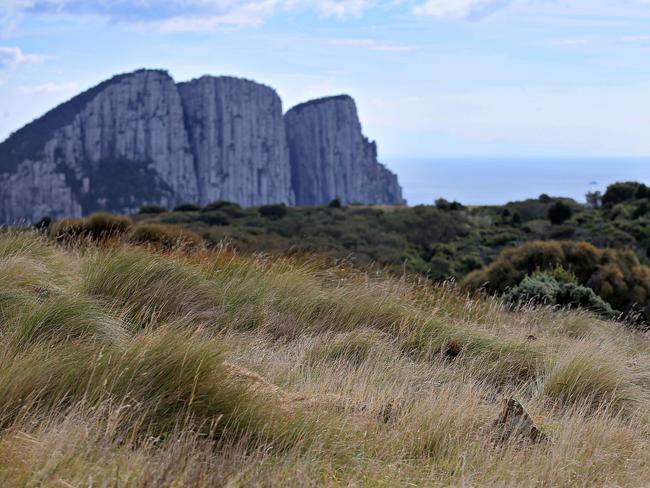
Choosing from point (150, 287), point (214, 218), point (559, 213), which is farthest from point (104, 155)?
point (150, 287)

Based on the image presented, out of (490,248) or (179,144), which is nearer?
(490,248)

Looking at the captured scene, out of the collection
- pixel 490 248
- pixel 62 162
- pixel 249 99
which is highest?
pixel 249 99

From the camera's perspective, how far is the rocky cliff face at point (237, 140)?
11406 cm

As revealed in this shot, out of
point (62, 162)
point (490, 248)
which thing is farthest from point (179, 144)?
point (490, 248)

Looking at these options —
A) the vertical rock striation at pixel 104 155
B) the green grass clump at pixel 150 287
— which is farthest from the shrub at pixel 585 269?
the vertical rock striation at pixel 104 155

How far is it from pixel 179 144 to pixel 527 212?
74.1 meters

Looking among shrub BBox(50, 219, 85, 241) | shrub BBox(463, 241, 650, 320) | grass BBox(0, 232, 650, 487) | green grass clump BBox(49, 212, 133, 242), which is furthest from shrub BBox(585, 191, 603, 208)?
grass BBox(0, 232, 650, 487)

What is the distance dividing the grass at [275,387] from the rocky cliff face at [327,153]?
119885mm

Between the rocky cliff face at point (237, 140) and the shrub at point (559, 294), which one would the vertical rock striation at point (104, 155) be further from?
the shrub at point (559, 294)

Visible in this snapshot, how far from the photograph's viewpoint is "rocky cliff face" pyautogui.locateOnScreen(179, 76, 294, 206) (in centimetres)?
11406

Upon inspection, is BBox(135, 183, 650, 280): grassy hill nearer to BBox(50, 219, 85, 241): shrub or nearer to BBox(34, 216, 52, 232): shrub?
BBox(34, 216, 52, 232): shrub

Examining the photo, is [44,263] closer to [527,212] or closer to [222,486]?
[222,486]

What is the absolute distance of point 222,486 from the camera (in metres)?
3.33

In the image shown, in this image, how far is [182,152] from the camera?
4323 inches
